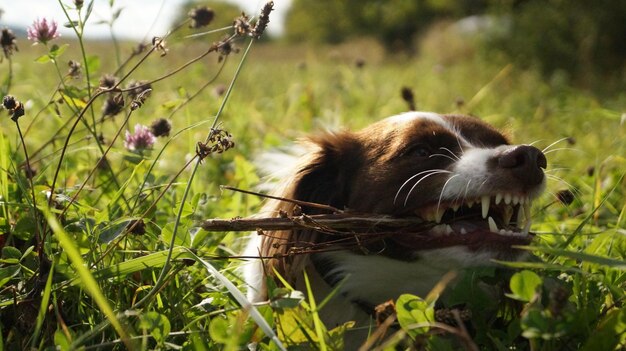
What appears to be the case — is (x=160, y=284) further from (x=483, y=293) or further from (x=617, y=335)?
(x=617, y=335)

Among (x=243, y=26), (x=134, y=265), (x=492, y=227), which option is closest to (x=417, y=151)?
(x=492, y=227)

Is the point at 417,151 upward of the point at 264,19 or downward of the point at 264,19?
downward

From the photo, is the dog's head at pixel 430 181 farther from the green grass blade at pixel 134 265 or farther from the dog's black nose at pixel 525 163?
the green grass blade at pixel 134 265

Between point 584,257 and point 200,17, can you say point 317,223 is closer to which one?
point 584,257

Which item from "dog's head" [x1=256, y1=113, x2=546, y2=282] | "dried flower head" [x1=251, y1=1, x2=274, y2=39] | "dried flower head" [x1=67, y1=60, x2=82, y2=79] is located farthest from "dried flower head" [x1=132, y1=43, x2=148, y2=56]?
"dried flower head" [x1=251, y1=1, x2=274, y2=39]

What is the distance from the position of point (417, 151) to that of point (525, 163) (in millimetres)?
488

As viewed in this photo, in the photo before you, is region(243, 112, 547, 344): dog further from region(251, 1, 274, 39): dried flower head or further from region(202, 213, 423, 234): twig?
region(251, 1, 274, 39): dried flower head

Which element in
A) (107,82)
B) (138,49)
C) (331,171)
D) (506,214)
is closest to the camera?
(506,214)

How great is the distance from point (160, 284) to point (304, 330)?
475mm

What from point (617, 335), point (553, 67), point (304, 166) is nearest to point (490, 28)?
point (553, 67)

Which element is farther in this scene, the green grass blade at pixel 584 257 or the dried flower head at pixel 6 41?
the dried flower head at pixel 6 41

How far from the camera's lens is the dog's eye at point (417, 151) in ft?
9.43

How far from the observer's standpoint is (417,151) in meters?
2.89

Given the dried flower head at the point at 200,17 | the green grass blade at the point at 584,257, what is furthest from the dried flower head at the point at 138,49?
the green grass blade at the point at 584,257
